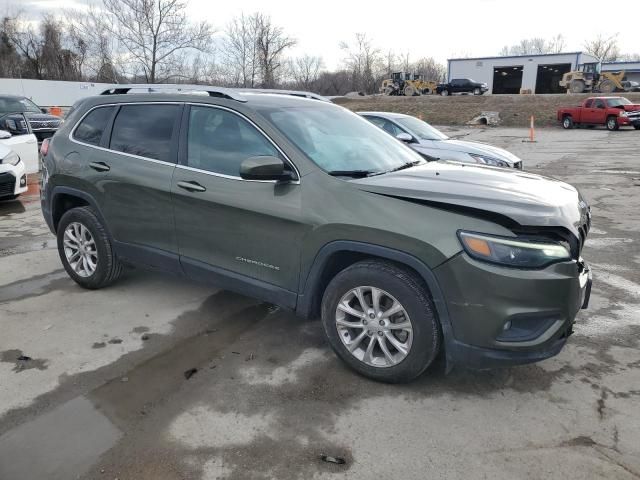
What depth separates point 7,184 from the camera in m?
8.45

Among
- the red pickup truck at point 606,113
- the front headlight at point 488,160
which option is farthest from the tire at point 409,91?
the front headlight at point 488,160

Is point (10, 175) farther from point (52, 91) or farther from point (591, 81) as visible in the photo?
point (591, 81)

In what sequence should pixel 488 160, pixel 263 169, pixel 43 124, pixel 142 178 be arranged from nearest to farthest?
pixel 263 169 < pixel 142 178 < pixel 488 160 < pixel 43 124

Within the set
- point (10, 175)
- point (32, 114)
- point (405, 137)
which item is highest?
point (32, 114)

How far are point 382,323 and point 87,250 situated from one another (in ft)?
9.97

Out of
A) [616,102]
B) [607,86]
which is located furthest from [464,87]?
[616,102]

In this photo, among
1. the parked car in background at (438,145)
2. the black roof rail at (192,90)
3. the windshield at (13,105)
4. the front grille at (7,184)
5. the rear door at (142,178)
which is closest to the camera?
the black roof rail at (192,90)

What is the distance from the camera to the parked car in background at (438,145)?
8938 mm

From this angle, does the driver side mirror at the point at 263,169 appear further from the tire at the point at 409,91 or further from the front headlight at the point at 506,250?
the tire at the point at 409,91

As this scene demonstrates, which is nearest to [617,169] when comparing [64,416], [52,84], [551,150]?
[551,150]

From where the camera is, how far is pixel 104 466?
2.61 meters

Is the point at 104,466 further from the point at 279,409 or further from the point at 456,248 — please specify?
the point at 456,248

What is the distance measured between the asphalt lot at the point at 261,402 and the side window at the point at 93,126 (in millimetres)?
1424

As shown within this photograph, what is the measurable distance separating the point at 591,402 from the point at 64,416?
312 cm
